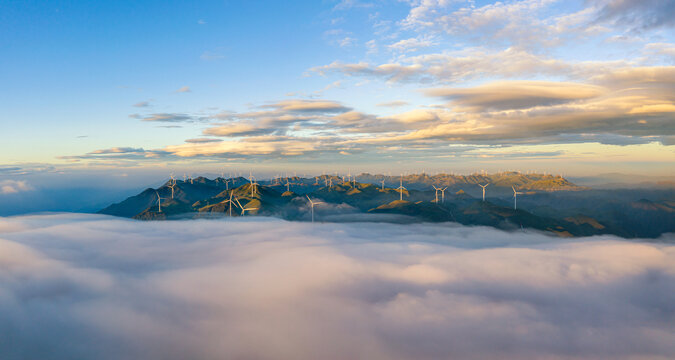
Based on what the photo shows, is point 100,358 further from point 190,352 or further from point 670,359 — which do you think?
point 670,359

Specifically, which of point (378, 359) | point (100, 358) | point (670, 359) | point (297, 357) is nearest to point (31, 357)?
point (100, 358)

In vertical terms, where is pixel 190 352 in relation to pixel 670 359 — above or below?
above

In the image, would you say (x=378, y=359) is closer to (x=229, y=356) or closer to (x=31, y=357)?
(x=229, y=356)

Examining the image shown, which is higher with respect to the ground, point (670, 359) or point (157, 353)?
point (157, 353)

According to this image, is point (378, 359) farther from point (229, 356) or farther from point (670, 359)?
point (670, 359)

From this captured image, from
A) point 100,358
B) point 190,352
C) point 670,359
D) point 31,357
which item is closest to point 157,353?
point 190,352

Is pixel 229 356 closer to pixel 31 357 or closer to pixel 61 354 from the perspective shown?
pixel 61 354

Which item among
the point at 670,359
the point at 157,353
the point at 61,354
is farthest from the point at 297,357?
the point at 670,359

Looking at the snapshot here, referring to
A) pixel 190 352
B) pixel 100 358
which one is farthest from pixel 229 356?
pixel 100 358
